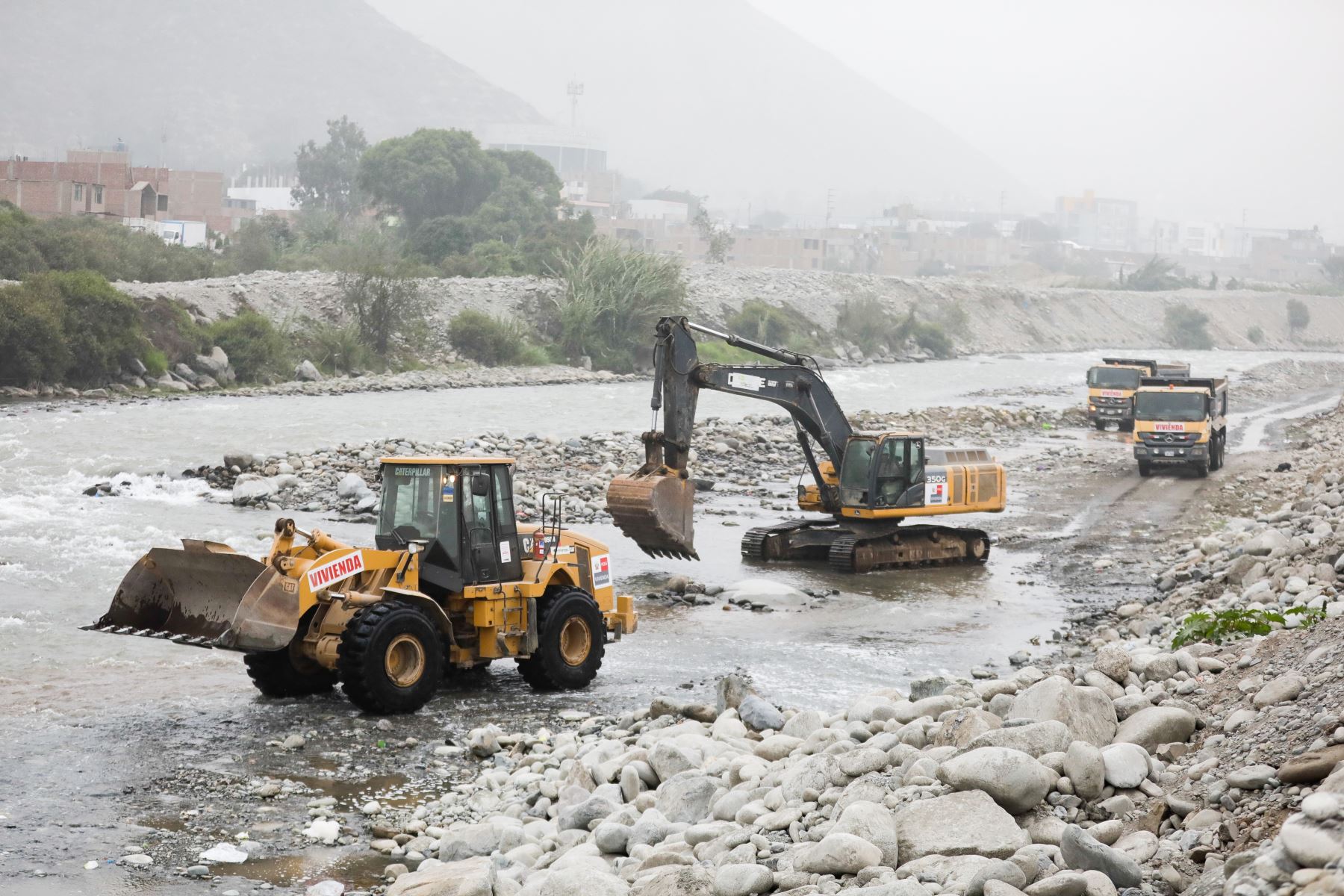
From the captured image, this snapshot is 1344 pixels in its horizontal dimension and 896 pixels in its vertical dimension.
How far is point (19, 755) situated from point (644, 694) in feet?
17.6

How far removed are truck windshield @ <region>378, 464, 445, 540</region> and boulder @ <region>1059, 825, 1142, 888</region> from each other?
7.44 metres

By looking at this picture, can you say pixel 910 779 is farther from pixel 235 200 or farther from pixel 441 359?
pixel 235 200

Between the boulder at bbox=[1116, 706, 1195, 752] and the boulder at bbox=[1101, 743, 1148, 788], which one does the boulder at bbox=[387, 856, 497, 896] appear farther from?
the boulder at bbox=[1116, 706, 1195, 752]

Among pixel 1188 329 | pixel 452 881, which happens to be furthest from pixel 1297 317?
pixel 452 881

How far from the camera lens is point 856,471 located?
21.8 metres

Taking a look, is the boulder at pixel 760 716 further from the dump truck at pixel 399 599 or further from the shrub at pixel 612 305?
the shrub at pixel 612 305

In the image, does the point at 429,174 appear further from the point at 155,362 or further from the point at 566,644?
the point at 566,644

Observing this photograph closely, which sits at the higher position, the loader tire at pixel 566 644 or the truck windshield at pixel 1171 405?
the truck windshield at pixel 1171 405

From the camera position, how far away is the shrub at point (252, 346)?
154 feet

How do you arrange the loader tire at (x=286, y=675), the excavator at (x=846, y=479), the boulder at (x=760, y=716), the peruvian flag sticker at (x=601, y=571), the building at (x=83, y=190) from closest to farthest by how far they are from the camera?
the boulder at (x=760, y=716), the loader tire at (x=286, y=675), the peruvian flag sticker at (x=601, y=571), the excavator at (x=846, y=479), the building at (x=83, y=190)

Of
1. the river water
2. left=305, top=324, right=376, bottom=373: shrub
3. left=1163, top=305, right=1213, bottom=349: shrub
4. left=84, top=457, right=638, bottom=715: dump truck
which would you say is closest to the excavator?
the river water

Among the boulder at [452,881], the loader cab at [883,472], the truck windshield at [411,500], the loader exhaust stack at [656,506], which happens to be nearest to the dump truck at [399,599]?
the truck windshield at [411,500]

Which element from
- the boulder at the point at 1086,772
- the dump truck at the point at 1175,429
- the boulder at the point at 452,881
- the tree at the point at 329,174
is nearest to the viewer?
the boulder at the point at 1086,772

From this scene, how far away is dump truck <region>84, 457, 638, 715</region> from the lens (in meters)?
11.8
